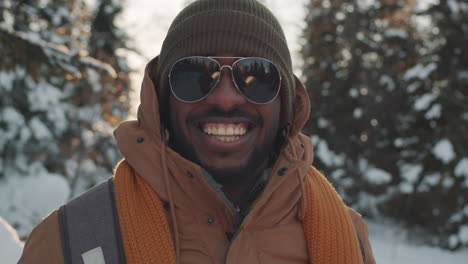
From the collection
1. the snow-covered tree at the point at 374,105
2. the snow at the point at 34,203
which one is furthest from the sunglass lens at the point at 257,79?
the snow-covered tree at the point at 374,105

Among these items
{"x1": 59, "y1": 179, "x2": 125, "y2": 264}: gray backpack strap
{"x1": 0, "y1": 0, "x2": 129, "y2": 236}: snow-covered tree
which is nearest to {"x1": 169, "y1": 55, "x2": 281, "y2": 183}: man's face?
{"x1": 59, "y1": 179, "x2": 125, "y2": 264}: gray backpack strap

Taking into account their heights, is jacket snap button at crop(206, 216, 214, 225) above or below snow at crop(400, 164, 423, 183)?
above

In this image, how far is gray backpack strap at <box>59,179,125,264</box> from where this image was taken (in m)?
1.69

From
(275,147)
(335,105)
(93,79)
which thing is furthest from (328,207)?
(335,105)

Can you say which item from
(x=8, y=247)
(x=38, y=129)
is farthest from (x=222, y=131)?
(x=38, y=129)

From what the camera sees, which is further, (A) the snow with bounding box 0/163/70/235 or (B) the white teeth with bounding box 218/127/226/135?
(A) the snow with bounding box 0/163/70/235

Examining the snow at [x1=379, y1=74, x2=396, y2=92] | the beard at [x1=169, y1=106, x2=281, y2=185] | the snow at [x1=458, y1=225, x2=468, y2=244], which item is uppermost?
the beard at [x1=169, y1=106, x2=281, y2=185]

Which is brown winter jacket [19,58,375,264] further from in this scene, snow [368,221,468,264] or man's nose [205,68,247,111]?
snow [368,221,468,264]

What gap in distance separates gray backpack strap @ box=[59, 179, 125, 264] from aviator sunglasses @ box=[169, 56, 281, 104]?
619 millimetres

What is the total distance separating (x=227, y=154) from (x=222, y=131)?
12 centimetres

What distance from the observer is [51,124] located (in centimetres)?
1252

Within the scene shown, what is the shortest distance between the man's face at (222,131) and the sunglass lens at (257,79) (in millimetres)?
37

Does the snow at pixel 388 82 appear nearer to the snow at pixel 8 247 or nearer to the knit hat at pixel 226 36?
the knit hat at pixel 226 36

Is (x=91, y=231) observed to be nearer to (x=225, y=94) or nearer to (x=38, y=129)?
(x=225, y=94)
